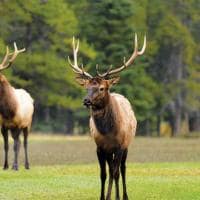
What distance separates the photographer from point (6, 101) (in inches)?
940

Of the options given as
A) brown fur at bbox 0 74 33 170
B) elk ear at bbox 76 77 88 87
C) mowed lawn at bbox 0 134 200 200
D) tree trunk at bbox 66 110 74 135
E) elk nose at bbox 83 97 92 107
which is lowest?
tree trunk at bbox 66 110 74 135

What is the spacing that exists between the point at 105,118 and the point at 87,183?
3.71m

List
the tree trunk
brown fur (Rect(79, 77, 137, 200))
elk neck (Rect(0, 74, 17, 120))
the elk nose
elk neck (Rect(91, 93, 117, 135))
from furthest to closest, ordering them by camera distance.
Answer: the tree trunk, elk neck (Rect(0, 74, 17, 120)), elk neck (Rect(91, 93, 117, 135)), brown fur (Rect(79, 77, 137, 200)), the elk nose

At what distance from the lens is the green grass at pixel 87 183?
56.9 feet

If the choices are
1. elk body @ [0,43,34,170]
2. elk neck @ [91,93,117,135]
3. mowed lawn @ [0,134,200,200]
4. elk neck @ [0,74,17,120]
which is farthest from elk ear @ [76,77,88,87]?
elk neck @ [0,74,17,120]

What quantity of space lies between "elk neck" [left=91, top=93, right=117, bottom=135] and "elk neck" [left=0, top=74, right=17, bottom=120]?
7.72 m

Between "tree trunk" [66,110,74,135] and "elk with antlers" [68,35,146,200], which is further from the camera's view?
"tree trunk" [66,110,74,135]

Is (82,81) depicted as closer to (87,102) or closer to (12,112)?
(87,102)

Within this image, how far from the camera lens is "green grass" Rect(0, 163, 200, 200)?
17.3m

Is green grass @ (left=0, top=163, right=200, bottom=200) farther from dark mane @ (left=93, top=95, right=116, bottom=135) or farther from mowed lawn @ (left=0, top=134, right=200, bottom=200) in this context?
dark mane @ (left=93, top=95, right=116, bottom=135)

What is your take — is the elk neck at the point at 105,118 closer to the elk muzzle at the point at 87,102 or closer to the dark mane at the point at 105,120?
the dark mane at the point at 105,120

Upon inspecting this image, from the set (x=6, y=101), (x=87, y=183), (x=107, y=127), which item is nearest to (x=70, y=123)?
(x=6, y=101)

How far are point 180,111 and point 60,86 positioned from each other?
13.7 meters

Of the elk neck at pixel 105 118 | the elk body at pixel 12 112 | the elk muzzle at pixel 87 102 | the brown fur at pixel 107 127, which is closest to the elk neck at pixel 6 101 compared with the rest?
the elk body at pixel 12 112
